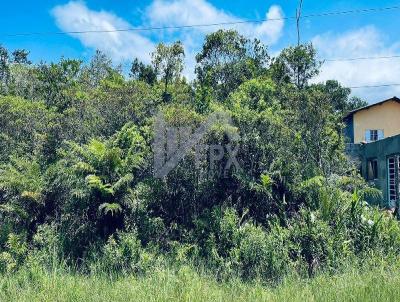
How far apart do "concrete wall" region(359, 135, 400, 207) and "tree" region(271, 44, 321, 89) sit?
3.48 metres

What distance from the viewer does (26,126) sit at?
35.7ft

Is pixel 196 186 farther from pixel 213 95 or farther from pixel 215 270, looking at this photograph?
pixel 213 95

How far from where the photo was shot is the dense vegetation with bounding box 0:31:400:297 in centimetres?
771

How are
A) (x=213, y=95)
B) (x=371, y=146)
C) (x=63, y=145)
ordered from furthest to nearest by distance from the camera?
1. (x=371, y=146)
2. (x=213, y=95)
3. (x=63, y=145)

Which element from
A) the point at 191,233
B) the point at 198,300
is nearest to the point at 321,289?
the point at 198,300

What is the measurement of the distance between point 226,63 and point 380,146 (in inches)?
252

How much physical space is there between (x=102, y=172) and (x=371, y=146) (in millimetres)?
11856

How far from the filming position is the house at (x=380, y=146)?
1367cm

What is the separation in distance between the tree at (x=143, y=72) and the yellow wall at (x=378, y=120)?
18.7 meters

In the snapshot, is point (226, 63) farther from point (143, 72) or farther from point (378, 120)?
point (378, 120)

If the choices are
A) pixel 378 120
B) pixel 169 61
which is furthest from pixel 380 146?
pixel 378 120

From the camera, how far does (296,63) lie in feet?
47.3

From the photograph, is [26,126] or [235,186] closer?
[235,186]

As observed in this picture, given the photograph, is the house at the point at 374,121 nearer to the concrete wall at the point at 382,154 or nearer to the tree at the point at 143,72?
the concrete wall at the point at 382,154
